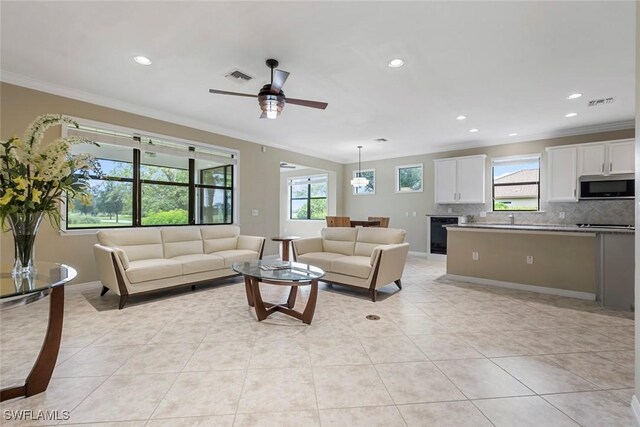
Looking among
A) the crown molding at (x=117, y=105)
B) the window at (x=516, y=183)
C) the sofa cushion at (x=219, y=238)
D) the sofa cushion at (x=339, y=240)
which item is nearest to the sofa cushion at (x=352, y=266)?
the sofa cushion at (x=339, y=240)

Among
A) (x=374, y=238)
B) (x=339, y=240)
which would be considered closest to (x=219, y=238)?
(x=339, y=240)

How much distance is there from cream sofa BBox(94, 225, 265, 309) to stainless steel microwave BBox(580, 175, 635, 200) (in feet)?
20.0

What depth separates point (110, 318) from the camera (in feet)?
9.99

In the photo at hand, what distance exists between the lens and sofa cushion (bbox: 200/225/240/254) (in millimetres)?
4812

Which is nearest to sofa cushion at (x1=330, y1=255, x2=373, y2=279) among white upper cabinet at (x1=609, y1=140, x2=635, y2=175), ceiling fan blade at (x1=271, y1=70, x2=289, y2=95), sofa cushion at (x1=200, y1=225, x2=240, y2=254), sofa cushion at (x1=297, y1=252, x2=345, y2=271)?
sofa cushion at (x1=297, y1=252, x2=345, y2=271)

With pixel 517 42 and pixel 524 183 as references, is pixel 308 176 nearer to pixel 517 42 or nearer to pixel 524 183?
pixel 524 183

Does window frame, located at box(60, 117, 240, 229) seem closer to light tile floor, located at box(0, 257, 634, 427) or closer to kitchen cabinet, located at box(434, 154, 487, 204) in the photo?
light tile floor, located at box(0, 257, 634, 427)

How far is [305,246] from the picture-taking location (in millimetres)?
4672

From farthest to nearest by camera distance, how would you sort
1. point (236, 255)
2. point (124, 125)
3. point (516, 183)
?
1. point (516, 183)
2. point (236, 255)
3. point (124, 125)

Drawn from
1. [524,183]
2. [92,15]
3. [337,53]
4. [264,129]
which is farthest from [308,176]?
[92,15]

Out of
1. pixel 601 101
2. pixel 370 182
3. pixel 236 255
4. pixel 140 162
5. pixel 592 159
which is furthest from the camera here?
pixel 370 182

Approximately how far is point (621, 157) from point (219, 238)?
23.8 ft

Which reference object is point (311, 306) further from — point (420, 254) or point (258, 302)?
point (420, 254)
